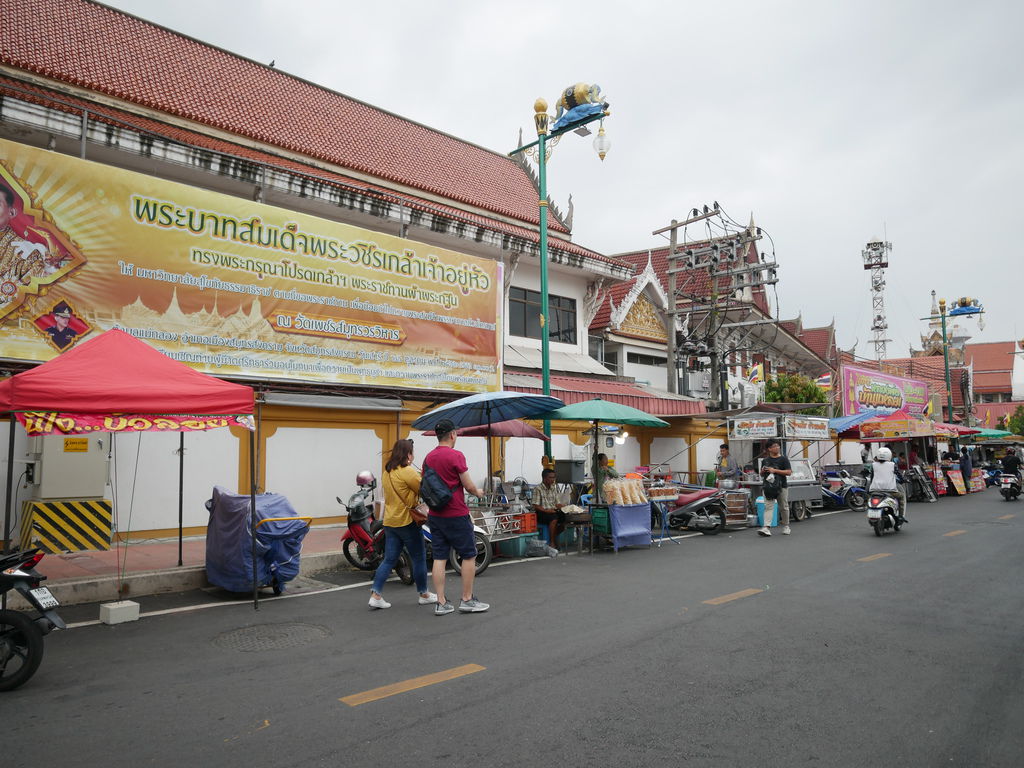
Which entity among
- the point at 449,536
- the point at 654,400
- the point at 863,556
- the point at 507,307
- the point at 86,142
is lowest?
the point at 863,556

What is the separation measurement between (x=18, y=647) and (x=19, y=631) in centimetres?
12

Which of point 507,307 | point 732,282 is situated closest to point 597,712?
point 507,307

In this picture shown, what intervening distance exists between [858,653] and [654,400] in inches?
569

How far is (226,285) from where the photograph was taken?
11.3 m

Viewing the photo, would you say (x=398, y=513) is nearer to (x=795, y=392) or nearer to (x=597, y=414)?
(x=597, y=414)

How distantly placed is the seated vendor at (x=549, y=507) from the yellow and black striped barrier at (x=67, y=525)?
22.4 ft

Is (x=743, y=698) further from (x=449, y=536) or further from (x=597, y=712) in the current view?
(x=449, y=536)

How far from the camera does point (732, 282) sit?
25.2 metres

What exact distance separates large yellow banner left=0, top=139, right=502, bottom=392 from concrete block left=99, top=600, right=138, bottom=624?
14.0 feet

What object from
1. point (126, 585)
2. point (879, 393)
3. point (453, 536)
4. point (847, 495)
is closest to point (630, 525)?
point (453, 536)

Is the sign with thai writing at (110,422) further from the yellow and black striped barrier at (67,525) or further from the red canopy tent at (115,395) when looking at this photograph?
the yellow and black striped barrier at (67,525)

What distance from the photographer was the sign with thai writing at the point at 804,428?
1784 cm

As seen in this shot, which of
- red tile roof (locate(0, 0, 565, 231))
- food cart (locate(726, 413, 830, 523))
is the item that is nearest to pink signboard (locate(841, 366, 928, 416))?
food cart (locate(726, 413, 830, 523))

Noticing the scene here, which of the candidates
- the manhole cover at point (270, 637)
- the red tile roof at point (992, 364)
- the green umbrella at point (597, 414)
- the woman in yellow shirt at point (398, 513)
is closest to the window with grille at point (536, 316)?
the green umbrella at point (597, 414)
